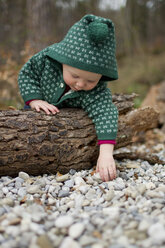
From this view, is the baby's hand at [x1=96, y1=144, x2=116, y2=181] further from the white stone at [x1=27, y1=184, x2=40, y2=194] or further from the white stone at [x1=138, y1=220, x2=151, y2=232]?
the white stone at [x1=138, y1=220, x2=151, y2=232]

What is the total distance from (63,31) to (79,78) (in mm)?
4376

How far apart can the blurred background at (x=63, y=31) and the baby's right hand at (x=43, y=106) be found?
1.04m

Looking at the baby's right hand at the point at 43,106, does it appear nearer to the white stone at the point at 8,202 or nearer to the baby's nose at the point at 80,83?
the baby's nose at the point at 80,83

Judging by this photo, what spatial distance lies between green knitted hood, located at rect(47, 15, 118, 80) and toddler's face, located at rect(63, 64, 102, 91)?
1.6 inches

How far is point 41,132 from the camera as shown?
1932 mm

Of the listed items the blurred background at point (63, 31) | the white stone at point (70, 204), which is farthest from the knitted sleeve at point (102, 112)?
the blurred background at point (63, 31)

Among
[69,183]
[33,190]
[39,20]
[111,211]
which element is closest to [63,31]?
[39,20]

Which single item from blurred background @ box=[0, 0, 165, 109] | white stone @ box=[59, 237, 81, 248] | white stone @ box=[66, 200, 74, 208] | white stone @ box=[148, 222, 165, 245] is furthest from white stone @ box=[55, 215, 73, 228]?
blurred background @ box=[0, 0, 165, 109]

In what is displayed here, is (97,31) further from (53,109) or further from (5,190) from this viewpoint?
(5,190)

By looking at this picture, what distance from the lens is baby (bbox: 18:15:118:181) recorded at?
1.90m

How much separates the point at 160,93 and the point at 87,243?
4.05 meters

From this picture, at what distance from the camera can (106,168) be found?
1.89 metres

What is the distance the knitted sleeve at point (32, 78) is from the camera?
2213 mm

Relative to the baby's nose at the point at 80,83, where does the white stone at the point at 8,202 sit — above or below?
below
